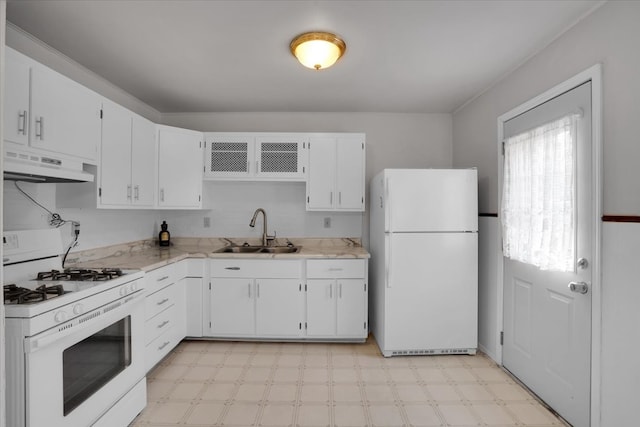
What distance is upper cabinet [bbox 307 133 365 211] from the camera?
322 cm

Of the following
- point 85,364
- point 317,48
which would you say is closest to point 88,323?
point 85,364

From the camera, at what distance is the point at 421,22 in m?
1.86

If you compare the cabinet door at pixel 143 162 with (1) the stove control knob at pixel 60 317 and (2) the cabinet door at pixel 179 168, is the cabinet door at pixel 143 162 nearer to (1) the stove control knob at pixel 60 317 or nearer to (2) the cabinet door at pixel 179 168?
(2) the cabinet door at pixel 179 168

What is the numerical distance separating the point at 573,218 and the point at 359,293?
5.77ft

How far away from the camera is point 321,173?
10.6ft

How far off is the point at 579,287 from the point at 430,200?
1189 millimetres

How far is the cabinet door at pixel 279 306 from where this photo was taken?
2.92 metres

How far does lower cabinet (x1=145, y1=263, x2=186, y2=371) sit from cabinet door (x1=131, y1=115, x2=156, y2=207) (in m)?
0.68

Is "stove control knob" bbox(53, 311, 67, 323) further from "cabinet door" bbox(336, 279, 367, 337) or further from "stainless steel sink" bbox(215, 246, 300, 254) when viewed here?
"cabinet door" bbox(336, 279, 367, 337)

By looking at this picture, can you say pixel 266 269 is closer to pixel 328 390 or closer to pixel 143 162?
pixel 328 390

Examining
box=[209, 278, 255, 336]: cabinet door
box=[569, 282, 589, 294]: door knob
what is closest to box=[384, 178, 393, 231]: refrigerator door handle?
box=[569, 282, 589, 294]: door knob

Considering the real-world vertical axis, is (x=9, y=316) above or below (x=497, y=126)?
below

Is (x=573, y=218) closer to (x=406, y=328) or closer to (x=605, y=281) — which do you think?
(x=605, y=281)

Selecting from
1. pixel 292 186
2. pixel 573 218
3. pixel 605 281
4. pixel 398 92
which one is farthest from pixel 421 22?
pixel 292 186
